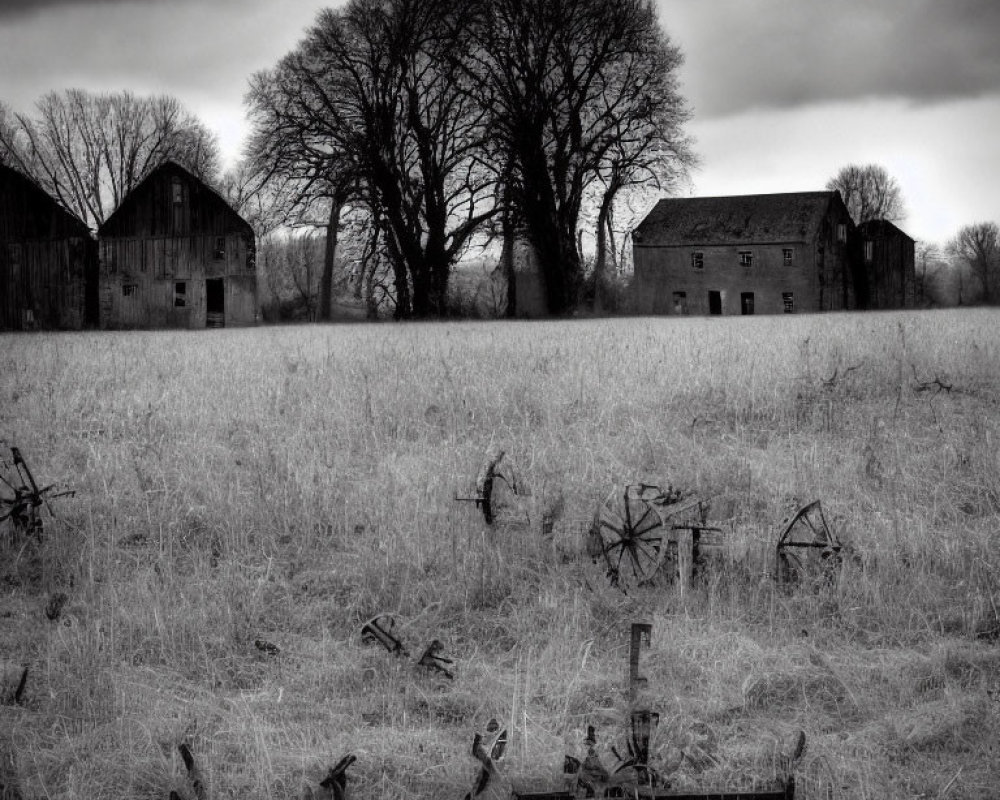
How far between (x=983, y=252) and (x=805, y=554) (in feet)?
232

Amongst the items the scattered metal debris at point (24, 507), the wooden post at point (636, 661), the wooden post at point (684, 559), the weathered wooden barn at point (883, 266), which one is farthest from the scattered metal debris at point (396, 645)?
the weathered wooden barn at point (883, 266)

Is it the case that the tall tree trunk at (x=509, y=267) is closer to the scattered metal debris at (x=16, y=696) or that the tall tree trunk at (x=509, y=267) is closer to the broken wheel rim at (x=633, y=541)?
the broken wheel rim at (x=633, y=541)

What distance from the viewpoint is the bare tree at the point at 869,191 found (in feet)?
230

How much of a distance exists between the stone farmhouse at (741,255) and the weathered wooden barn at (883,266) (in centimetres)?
294

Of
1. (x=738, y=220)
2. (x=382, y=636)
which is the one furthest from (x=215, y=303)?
(x=382, y=636)

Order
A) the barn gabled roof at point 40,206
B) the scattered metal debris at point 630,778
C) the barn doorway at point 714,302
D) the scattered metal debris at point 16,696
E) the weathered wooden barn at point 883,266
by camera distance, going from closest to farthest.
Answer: the scattered metal debris at point 630,778, the scattered metal debris at point 16,696, the barn gabled roof at point 40,206, the barn doorway at point 714,302, the weathered wooden barn at point 883,266

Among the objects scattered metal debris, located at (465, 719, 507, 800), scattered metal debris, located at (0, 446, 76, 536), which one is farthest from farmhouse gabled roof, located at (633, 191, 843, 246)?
scattered metal debris, located at (465, 719, 507, 800)

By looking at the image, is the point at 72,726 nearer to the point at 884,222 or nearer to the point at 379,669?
the point at 379,669

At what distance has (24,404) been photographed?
10016mm

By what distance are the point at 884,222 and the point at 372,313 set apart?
98.4 feet

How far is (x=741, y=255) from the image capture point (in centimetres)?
4844

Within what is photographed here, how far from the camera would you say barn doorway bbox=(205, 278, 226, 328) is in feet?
118

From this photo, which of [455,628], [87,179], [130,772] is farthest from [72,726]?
[87,179]

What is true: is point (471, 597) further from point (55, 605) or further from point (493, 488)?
point (55, 605)
